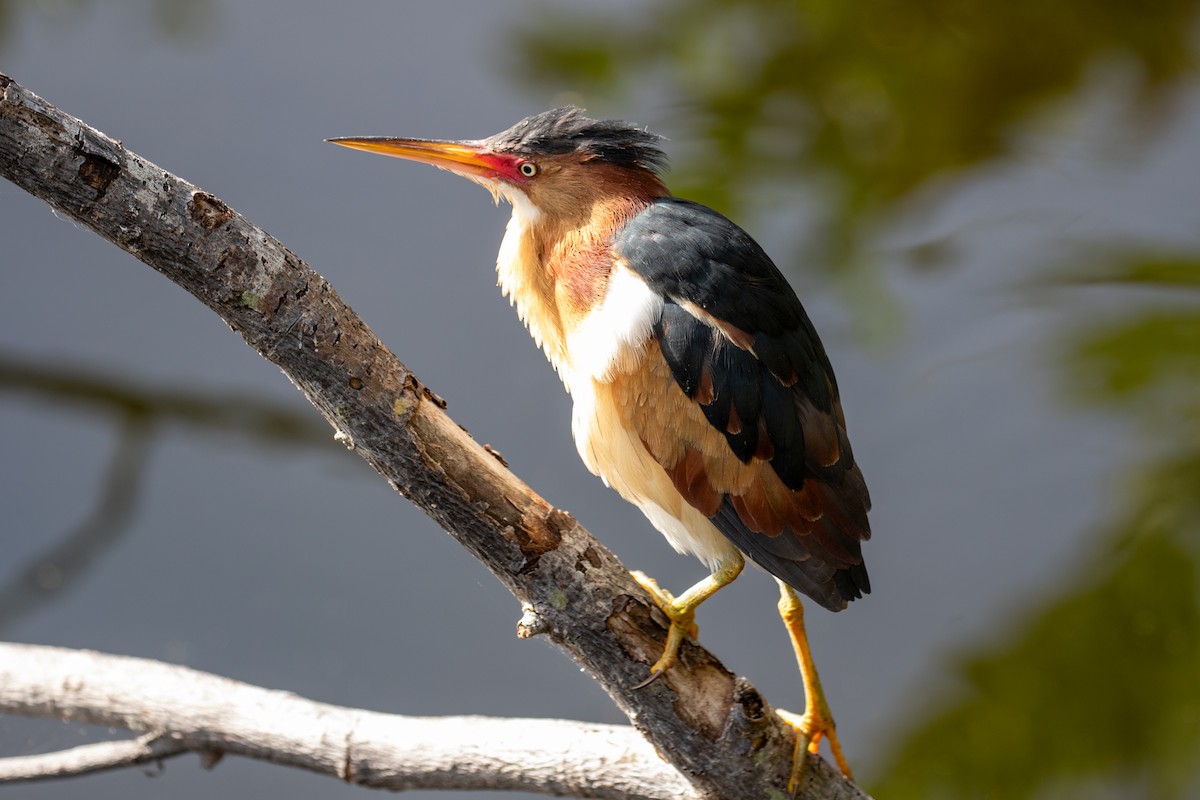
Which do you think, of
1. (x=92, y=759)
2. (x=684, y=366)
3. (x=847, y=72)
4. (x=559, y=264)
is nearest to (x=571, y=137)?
(x=559, y=264)

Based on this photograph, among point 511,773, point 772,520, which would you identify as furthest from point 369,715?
point 772,520

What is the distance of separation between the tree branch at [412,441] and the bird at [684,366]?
0.18 ft

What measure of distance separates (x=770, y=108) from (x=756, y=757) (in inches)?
Result: 76.3

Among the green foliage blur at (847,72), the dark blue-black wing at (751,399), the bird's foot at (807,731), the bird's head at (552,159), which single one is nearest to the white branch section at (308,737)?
the bird's foot at (807,731)

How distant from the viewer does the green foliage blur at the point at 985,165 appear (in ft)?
7.38

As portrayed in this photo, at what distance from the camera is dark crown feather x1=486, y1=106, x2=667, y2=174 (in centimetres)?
133

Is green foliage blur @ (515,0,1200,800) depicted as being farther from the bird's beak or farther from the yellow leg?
the bird's beak

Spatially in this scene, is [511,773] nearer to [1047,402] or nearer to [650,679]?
[650,679]

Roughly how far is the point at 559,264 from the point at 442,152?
191 mm

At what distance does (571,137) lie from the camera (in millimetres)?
1340

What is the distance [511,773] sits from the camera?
1.37 m

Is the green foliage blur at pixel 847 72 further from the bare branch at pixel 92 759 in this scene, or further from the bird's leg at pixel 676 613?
the bare branch at pixel 92 759

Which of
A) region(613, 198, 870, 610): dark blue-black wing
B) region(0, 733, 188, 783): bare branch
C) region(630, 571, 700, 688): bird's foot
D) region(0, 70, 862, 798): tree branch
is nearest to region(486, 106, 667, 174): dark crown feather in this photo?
region(613, 198, 870, 610): dark blue-black wing

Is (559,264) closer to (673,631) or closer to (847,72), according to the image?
(673,631)
